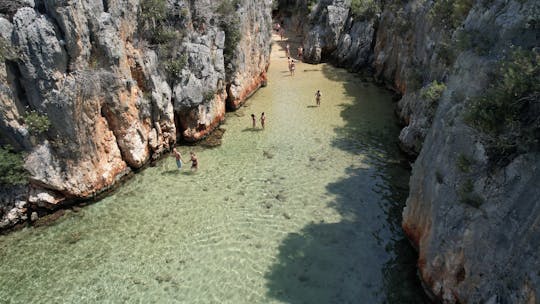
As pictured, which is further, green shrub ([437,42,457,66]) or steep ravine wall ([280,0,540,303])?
green shrub ([437,42,457,66])

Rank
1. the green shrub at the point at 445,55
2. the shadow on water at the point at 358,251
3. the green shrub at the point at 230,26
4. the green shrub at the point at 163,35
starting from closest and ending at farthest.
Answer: the shadow on water at the point at 358,251, the green shrub at the point at 445,55, the green shrub at the point at 163,35, the green shrub at the point at 230,26

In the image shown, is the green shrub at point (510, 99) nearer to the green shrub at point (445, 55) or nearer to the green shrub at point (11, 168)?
the green shrub at point (445, 55)

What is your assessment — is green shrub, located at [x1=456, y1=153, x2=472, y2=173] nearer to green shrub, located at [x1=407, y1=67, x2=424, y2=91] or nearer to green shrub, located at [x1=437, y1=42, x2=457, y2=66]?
green shrub, located at [x1=437, y1=42, x2=457, y2=66]

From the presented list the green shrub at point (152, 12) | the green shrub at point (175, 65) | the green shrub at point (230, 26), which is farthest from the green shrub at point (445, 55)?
the green shrub at point (152, 12)

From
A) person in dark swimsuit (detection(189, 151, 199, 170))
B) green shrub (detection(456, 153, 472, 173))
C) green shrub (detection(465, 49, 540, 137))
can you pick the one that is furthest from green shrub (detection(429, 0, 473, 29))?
person in dark swimsuit (detection(189, 151, 199, 170))

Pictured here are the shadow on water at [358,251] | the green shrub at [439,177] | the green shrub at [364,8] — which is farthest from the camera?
the green shrub at [364,8]

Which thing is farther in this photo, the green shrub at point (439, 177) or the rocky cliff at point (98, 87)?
the rocky cliff at point (98, 87)

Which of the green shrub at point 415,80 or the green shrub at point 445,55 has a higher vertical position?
the green shrub at point 445,55
